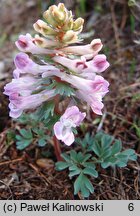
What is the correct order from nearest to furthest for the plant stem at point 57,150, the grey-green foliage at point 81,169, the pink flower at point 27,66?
the pink flower at point 27,66 → the grey-green foliage at point 81,169 → the plant stem at point 57,150

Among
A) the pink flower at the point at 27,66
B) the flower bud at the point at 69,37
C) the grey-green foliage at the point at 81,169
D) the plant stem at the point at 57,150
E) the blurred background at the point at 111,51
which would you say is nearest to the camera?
the flower bud at the point at 69,37

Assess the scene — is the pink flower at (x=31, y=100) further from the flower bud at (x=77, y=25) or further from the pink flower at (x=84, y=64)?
the flower bud at (x=77, y=25)

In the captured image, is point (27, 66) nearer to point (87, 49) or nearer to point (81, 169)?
point (87, 49)

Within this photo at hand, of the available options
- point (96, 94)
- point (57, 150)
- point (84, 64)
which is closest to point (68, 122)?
point (96, 94)

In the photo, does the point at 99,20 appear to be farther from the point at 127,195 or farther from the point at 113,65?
the point at 127,195

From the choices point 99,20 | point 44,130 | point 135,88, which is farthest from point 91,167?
point 99,20

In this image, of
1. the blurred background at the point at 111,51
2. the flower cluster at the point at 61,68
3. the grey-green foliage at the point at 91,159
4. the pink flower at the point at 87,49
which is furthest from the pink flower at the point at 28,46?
the grey-green foliage at the point at 91,159

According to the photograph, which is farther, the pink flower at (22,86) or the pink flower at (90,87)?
the pink flower at (22,86)
